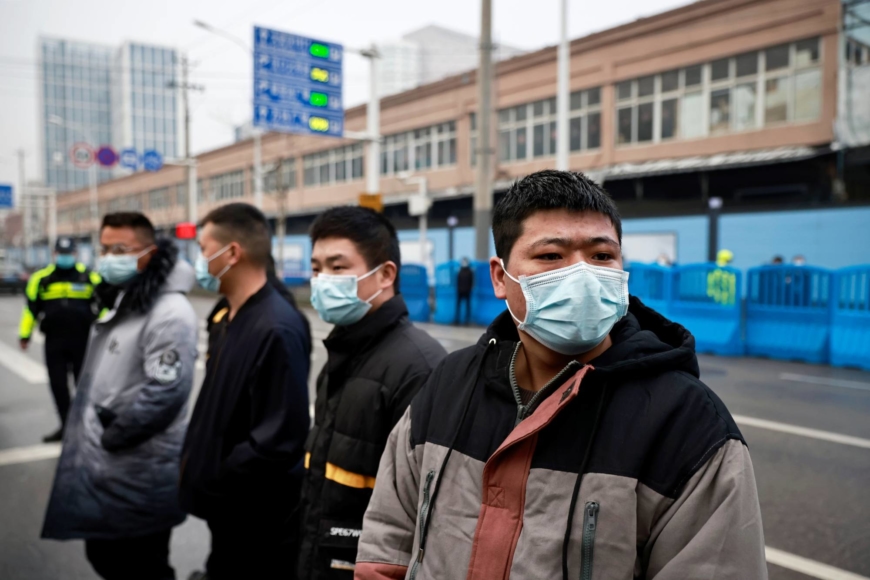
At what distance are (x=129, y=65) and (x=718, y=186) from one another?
105 ft

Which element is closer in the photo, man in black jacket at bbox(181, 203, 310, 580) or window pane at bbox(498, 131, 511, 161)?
man in black jacket at bbox(181, 203, 310, 580)

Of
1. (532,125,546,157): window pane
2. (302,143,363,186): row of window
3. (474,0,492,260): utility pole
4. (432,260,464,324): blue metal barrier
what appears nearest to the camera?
(474,0,492,260): utility pole

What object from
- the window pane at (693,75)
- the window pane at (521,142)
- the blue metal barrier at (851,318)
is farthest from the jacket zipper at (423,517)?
the window pane at (521,142)

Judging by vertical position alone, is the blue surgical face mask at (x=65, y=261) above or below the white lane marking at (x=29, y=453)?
above

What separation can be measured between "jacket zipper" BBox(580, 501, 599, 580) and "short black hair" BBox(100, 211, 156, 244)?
3.45 metres

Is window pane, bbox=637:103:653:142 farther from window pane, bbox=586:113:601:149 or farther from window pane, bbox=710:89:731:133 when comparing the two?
window pane, bbox=710:89:731:133

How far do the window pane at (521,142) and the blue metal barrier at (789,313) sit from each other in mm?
16873

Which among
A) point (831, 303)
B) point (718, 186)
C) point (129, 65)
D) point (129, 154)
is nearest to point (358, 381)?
point (831, 303)

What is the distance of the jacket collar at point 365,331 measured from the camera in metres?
2.44

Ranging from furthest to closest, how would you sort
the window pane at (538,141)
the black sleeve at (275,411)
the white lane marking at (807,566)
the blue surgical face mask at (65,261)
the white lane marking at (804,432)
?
the window pane at (538,141) → the blue surgical face mask at (65,261) → the white lane marking at (804,432) → the white lane marking at (807,566) → the black sleeve at (275,411)

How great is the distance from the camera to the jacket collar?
244 centimetres

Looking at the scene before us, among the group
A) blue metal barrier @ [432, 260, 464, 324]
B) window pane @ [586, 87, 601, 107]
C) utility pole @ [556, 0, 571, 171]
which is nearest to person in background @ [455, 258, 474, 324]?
blue metal barrier @ [432, 260, 464, 324]

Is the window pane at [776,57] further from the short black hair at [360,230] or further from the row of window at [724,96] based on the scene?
the short black hair at [360,230]

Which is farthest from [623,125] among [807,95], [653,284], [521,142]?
[653,284]
